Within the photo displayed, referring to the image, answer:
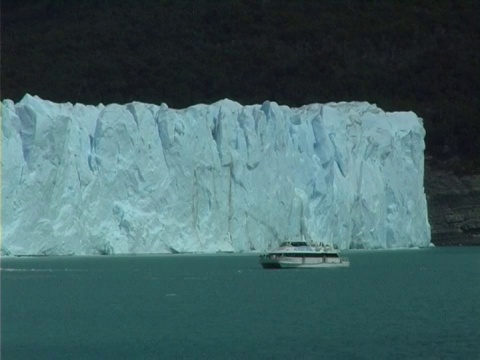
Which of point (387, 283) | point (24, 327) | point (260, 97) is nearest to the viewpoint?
point (24, 327)

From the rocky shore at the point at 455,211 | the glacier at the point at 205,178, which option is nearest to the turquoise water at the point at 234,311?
the glacier at the point at 205,178

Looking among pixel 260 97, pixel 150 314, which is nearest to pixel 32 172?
pixel 150 314

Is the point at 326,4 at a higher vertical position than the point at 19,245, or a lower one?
higher

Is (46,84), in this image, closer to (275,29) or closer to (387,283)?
(275,29)

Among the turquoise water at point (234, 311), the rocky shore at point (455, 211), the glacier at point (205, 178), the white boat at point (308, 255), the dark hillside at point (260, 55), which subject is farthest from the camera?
the dark hillside at point (260, 55)

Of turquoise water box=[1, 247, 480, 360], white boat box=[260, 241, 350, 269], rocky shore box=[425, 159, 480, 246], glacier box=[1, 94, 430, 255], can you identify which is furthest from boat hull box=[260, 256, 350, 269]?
rocky shore box=[425, 159, 480, 246]

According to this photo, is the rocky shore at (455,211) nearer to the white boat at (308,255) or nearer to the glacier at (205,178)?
the glacier at (205,178)

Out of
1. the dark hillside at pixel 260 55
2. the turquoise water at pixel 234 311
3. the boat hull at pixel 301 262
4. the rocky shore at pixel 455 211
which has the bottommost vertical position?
the turquoise water at pixel 234 311
